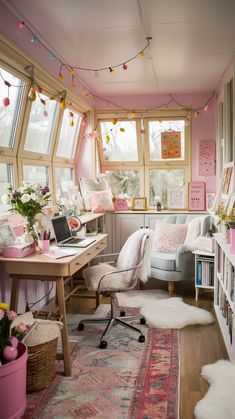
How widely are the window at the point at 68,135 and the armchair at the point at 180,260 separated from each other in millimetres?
1876

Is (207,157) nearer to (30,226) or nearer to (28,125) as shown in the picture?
(28,125)

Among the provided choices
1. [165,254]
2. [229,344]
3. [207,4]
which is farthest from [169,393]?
[207,4]

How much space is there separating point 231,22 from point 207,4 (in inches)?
17.1

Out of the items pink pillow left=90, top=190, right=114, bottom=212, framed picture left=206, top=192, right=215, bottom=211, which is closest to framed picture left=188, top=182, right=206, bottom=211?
framed picture left=206, top=192, right=215, bottom=211

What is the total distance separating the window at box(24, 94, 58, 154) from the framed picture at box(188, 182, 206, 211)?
84.5 inches

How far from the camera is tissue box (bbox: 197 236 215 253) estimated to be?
4.09 metres

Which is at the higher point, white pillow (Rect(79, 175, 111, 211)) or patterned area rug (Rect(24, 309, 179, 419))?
white pillow (Rect(79, 175, 111, 211))

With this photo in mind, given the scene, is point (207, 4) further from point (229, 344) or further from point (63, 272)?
point (229, 344)

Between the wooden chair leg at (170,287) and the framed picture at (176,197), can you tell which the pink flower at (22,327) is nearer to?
the wooden chair leg at (170,287)

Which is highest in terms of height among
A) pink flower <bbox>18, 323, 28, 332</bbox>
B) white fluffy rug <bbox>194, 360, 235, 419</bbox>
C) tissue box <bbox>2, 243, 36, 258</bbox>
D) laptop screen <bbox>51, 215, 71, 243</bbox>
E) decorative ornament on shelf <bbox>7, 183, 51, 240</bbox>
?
decorative ornament on shelf <bbox>7, 183, 51, 240</bbox>

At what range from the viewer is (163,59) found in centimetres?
384

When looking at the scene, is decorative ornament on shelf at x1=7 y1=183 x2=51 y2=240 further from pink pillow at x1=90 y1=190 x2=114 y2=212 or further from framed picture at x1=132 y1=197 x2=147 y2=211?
framed picture at x1=132 y1=197 x2=147 y2=211

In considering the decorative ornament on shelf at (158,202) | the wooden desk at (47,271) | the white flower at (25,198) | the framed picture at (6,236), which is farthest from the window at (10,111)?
the decorative ornament on shelf at (158,202)

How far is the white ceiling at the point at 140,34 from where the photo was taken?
2658mm
